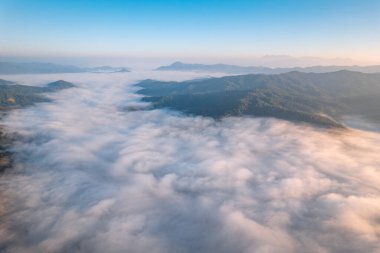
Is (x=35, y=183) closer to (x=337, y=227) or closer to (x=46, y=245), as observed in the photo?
(x=46, y=245)

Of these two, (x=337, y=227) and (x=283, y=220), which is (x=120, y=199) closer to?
(x=283, y=220)

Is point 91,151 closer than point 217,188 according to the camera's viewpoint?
No

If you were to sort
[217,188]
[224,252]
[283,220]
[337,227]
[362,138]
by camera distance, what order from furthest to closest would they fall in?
[362,138] < [217,188] < [283,220] < [337,227] < [224,252]

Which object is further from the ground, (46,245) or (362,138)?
(362,138)

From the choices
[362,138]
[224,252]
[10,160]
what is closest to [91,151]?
[10,160]

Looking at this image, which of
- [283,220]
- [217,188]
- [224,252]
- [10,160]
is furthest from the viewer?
[10,160]

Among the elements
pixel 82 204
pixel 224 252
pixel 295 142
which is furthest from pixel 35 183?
pixel 295 142
